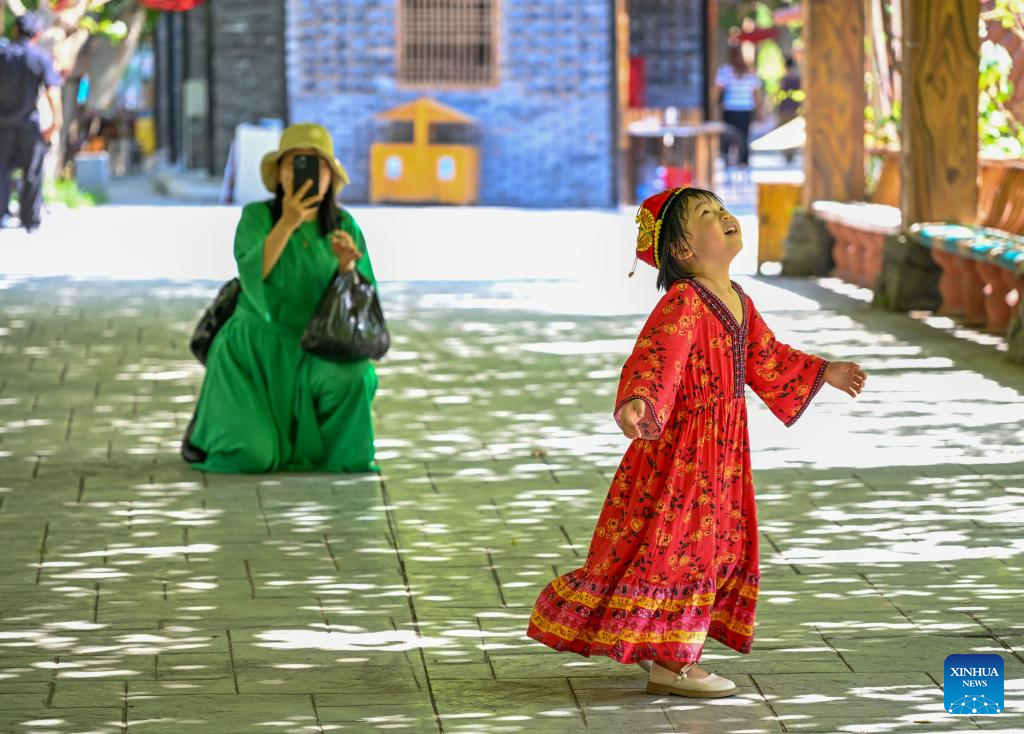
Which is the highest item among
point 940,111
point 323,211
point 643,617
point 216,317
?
point 940,111

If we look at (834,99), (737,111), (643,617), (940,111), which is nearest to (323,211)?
(643,617)

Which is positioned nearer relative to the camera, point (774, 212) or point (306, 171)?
point (306, 171)

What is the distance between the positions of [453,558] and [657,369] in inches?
72.0

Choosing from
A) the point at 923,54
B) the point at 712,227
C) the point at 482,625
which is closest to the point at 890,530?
the point at 482,625

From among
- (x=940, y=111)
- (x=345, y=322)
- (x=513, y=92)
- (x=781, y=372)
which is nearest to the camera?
(x=781, y=372)

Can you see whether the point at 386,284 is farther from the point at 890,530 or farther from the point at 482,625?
the point at 482,625

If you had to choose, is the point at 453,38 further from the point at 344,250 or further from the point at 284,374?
the point at 344,250

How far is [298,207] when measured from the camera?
24.8 feet

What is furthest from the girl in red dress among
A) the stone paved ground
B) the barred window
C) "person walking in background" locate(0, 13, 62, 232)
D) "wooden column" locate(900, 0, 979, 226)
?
the barred window

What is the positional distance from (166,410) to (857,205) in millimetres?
7724

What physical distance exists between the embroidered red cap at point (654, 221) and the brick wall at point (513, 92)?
19262mm

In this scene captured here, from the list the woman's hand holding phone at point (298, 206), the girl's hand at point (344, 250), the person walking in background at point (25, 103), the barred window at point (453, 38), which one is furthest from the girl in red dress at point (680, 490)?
the barred window at point (453, 38)

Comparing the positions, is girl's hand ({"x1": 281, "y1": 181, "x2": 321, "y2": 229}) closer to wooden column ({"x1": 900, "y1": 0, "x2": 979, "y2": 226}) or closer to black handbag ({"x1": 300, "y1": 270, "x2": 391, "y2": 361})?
black handbag ({"x1": 300, "y1": 270, "x2": 391, "y2": 361})

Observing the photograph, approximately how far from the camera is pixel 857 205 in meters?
15.6
